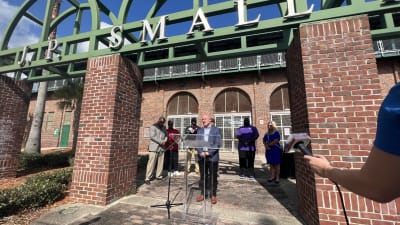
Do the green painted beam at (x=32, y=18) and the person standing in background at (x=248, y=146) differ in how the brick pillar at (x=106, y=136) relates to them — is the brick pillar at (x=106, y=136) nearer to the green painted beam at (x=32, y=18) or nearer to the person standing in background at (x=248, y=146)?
the person standing in background at (x=248, y=146)

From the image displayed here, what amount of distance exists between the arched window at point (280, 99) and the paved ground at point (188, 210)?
32.7 feet

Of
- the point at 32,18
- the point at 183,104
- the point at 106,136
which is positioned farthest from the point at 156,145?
the point at 183,104

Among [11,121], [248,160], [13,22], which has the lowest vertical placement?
[248,160]

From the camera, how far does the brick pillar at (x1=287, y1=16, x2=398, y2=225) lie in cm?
259

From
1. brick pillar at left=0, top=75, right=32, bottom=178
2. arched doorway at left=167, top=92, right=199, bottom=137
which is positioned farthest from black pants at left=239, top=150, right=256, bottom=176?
arched doorway at left=167, top=92, right=199, bottom=137

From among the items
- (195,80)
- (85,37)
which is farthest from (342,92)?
(195,80)

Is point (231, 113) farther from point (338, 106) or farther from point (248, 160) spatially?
point (338, 106)

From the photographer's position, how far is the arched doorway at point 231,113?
14.4m

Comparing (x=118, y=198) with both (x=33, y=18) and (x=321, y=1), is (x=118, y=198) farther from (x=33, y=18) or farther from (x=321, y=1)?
(x=33, y=18)

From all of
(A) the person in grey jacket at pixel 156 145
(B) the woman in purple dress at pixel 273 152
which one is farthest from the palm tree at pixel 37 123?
(B) the woman in purple dress at pixel 273 152

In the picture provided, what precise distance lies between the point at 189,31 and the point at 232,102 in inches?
447

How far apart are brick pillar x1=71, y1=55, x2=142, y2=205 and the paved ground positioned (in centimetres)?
34

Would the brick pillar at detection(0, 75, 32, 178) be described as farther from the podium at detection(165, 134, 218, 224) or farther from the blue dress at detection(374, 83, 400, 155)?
the blue dress at detection(374, 83, 400, 155)

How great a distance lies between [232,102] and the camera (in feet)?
48.4
